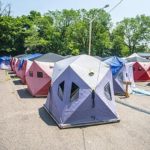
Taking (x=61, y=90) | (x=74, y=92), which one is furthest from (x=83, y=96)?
(x=61, y=90)

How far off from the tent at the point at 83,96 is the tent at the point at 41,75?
3891 mm

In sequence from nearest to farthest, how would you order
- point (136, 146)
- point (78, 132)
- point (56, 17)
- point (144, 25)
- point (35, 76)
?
point (136, 146) → point (78, 132) → point (35, 76) → point (56, 17) → point (144, 25)

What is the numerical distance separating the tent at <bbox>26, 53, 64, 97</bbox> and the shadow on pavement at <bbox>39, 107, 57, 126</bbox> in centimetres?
288

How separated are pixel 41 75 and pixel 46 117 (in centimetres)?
459

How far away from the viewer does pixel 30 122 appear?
349 inches

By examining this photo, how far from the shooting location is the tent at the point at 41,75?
13.5 meters

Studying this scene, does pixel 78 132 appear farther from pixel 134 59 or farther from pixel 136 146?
pixel 134 59

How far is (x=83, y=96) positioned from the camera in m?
8.64

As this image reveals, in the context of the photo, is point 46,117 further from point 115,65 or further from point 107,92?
point 115,65

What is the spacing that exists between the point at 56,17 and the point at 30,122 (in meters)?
43.2

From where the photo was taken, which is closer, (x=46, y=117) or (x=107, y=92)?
(x=107, y=92)

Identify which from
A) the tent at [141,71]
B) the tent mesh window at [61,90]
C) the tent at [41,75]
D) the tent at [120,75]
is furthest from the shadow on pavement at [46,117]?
the tent at [141,71]

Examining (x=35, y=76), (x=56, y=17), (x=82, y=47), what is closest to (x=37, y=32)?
(x=56, y=17)

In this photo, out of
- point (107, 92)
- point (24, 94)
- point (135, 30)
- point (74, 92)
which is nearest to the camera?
point (74, 92)
